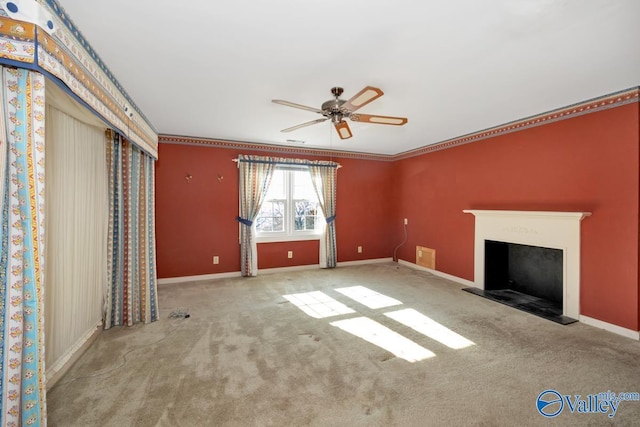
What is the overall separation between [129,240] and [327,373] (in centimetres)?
237

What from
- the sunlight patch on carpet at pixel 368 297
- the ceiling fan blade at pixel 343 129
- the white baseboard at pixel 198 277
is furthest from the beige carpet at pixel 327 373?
the ceiling fan blade at pixel 343 129

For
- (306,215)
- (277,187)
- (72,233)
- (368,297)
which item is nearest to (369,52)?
(72,233)

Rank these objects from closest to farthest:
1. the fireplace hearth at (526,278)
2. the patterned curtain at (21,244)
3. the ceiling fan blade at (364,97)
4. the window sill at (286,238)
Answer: the patterned curtain at (21,244) < the ceiling fan blade at (364,97) < the fireplace hearth at (526,278) < the window sill at (286,238)

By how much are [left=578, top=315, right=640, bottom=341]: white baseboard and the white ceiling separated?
233cm

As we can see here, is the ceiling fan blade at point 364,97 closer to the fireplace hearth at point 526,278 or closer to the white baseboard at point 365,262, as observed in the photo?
the fireplace hearth at point 526,278

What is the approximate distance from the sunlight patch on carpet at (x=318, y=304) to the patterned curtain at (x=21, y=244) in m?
2.40

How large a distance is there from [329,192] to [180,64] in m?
3.60

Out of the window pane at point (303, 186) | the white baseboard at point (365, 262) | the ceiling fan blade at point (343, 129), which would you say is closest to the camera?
the ceiling fan blade at point (343, 129)

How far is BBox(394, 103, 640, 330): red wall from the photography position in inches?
109

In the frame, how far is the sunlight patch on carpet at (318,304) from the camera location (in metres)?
3.36

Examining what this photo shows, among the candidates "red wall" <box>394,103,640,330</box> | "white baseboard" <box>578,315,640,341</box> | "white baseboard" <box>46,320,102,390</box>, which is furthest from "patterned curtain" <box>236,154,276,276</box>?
"white baseboard" <box>578,315,640,341</box>

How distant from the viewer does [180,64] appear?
2225 mm

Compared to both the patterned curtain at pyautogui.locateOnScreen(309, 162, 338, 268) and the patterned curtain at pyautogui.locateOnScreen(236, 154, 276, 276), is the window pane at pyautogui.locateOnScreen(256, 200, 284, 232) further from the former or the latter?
the patterned curtain at pyautogui.locateOnScreen(309, 162, 338, 268)

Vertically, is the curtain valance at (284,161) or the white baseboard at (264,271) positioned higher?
the curtain valance at (284,161)
